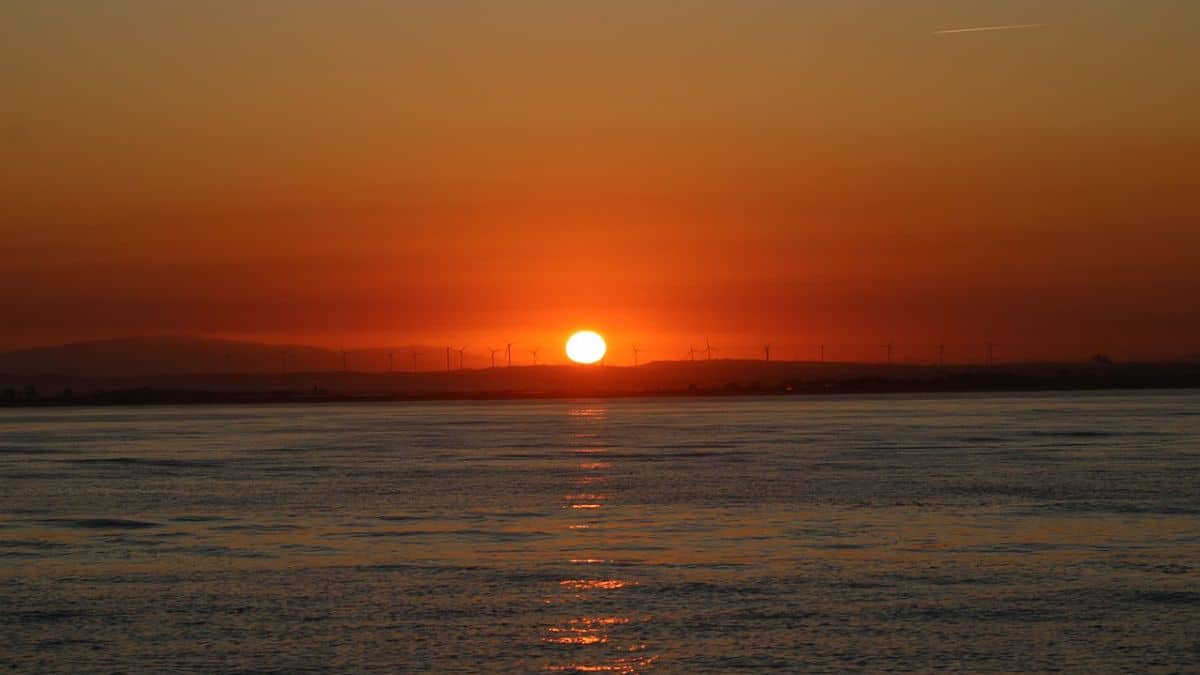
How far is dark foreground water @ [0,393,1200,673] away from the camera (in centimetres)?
1966

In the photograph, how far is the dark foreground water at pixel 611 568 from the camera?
19656 millimetres

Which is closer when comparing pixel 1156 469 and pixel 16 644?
pixel 16 644

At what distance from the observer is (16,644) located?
20.2 meters

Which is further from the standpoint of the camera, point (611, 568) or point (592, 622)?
point (611, 568)

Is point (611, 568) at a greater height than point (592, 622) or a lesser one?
greater

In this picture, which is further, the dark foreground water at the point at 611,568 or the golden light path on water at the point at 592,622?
the dark foreground water at the point at 611,568

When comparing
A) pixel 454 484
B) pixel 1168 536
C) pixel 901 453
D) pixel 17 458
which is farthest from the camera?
pixel 17 458

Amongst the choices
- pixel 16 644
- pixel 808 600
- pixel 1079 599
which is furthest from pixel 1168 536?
pixel 16 644

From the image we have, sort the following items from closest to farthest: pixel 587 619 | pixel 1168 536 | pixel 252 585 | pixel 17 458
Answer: pixel 587 619 < pixel 252 585 < pixel 1168 536 < pixel 17 458

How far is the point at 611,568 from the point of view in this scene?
26719 mm

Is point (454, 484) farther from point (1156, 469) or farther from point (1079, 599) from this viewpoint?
point (1079, 599)

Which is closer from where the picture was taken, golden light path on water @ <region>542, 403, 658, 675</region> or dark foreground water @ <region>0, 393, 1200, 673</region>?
golden light path on water @ <region>542, 403, 658, 675</region>

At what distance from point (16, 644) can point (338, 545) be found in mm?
10723

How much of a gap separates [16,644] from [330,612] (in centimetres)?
460
